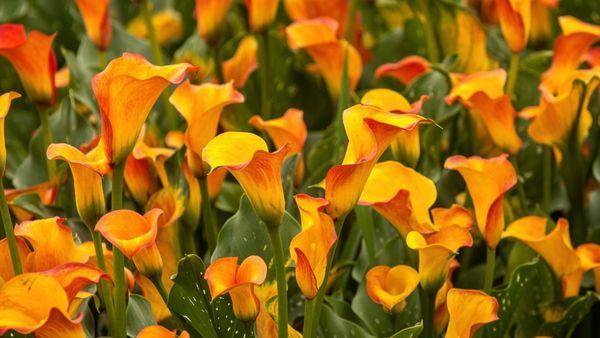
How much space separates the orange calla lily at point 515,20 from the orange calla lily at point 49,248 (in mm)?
516

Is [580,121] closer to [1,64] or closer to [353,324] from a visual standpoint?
[353,324]

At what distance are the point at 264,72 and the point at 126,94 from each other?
50 cm

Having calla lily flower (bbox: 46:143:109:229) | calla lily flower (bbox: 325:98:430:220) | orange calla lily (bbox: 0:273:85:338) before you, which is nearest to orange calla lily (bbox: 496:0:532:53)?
calla lily flower (bbox: 325:98:430:220)

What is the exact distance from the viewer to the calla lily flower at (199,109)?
875mm

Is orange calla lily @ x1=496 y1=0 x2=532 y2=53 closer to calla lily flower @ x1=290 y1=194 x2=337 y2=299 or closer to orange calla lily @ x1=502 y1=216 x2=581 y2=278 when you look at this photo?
orange calla lily @ x1=502 y1=216 x2=581 y2=278

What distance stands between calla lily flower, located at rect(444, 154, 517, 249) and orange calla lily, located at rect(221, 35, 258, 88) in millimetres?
431

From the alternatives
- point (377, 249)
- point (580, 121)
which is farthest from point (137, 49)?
point (580, 121)

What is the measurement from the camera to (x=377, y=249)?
3.38 ft

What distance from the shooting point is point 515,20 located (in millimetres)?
1061

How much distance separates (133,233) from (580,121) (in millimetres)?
509

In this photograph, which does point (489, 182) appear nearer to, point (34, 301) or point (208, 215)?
point (208, 215)

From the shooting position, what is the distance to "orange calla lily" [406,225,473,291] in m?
0.79

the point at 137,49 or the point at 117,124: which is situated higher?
the point at 117,124

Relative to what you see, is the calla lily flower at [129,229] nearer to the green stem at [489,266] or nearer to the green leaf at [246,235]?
the green leaf at [246,235]
